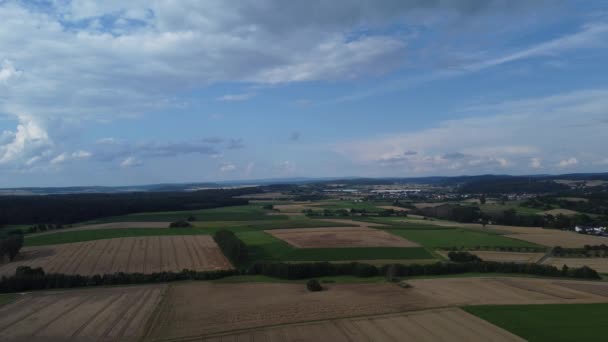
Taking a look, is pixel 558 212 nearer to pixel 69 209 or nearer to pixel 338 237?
pixel 338 237

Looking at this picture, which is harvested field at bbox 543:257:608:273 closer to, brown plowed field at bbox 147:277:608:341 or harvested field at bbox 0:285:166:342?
brown plowed field at bbox 147:277:608:341

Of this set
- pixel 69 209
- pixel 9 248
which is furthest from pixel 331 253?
pixel 69 209

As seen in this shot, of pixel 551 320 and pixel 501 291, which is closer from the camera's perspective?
pixel 551 320

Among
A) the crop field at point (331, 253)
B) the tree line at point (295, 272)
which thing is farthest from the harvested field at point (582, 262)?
the crop field at point (331, 253)

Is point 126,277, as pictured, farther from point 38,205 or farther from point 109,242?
point 38,205

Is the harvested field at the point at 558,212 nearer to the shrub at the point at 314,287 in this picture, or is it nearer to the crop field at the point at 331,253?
the crop field at the point at 331,253

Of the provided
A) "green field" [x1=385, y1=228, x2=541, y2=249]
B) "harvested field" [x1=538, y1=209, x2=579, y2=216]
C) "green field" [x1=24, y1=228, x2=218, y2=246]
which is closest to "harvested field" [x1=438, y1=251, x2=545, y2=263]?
"green field" [x1=385, y1=228, x2=541, y2=249]

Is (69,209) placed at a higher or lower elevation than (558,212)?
higher

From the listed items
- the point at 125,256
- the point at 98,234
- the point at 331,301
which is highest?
the point at 98,234
